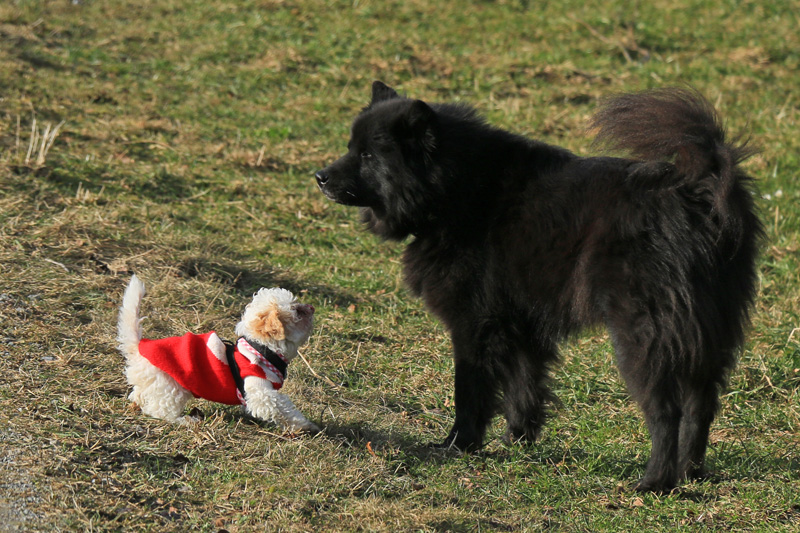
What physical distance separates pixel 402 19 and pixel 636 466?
9033 mm

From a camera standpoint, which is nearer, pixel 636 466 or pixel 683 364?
pixel 683 364

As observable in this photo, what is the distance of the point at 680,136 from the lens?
13.1 ft

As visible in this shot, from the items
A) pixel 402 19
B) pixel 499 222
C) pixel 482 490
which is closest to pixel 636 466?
pixel 482 490

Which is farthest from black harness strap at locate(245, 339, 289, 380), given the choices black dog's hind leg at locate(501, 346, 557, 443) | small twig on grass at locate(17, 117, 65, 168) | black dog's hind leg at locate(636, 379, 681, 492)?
small twig on grass at locate(17, 117, 65, 168)

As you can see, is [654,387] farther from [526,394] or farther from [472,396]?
[472,396]

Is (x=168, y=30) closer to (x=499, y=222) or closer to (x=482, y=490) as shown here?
(x=499, y=222)

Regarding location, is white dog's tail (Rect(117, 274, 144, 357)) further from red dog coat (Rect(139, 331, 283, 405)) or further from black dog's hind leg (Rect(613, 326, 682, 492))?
black dog's hind leg (Rect(613, 326, 682, 492))

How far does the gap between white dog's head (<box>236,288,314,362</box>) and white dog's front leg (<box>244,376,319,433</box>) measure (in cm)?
21

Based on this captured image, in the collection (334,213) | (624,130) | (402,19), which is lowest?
(334,213)

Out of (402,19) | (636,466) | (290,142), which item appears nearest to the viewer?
(636,466)

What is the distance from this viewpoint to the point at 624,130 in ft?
13.8

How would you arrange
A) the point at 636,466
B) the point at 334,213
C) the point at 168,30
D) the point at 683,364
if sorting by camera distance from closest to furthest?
1. the point at 683,364
2. the point at 636,466
3. the point at 334,213
4. the point at 168,30

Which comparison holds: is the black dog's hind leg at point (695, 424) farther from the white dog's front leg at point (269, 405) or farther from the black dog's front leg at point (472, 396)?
the white dog's front leg at point (269, 405)

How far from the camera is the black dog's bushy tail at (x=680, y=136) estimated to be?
392 cm
